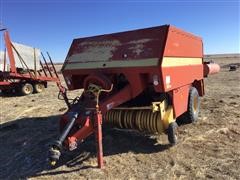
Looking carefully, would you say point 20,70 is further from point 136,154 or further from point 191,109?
point 136,154

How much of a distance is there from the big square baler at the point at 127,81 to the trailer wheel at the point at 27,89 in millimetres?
9441

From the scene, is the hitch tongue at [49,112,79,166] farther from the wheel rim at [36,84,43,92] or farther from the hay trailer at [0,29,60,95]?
the wheel rim at [36,84,43,92]

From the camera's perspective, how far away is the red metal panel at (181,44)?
5.21 metres

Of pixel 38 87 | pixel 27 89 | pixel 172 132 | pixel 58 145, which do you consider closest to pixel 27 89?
pixel 27 89

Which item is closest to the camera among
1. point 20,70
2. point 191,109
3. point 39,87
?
point 191,109

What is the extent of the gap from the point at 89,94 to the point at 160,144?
5.10 feet

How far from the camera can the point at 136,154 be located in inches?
208

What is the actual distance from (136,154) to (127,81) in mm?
1280

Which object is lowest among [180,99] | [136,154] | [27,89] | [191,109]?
[27,89]

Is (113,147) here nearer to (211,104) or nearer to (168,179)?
(168,179)

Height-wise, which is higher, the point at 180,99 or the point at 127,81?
the point at 127,81

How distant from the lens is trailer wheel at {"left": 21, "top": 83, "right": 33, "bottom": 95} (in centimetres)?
1518

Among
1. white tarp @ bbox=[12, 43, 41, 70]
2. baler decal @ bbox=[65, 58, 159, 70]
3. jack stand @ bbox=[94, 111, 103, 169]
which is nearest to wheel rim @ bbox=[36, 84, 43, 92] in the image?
white tarp @ bbox=[12, 43, 41, 70]

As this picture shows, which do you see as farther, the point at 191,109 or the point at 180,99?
the point at 191,109
